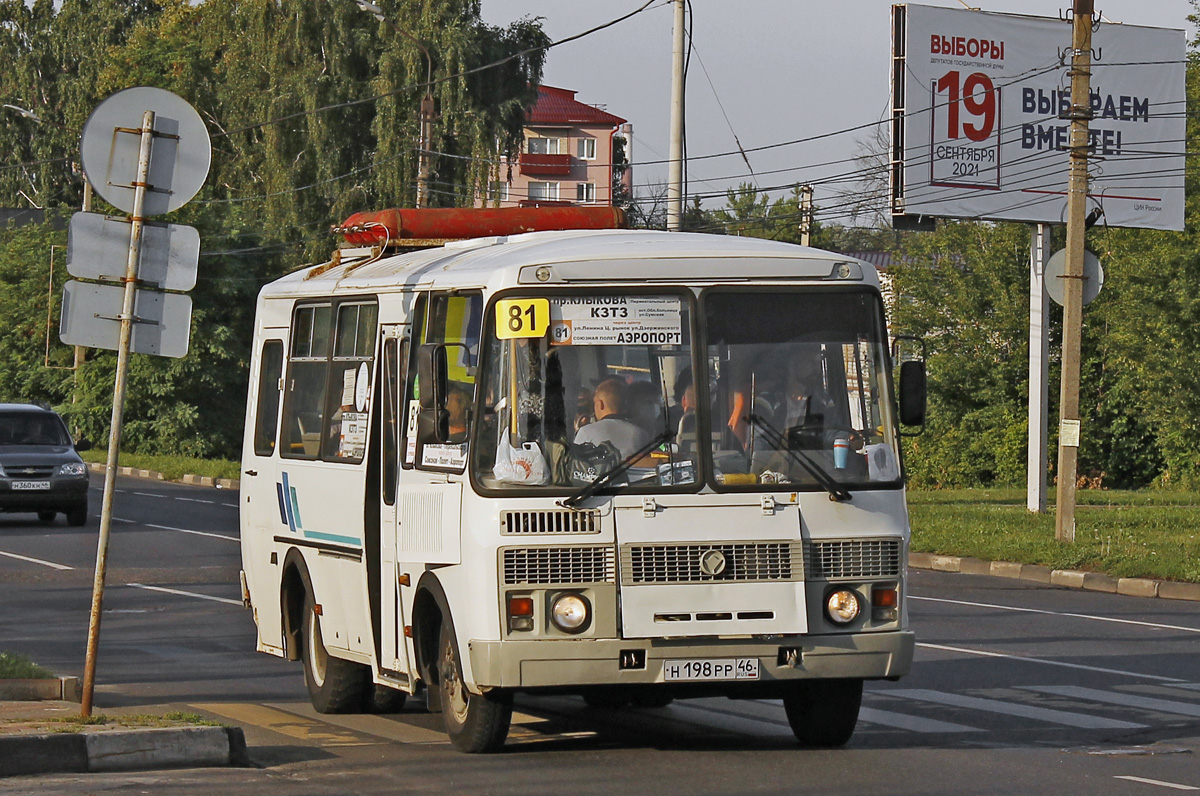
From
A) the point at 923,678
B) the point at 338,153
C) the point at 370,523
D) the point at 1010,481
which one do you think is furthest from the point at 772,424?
the point at 338,153

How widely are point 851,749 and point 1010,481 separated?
126 ft

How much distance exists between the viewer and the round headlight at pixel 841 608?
8828 mm

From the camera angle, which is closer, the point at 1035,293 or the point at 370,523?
the point at 370,523

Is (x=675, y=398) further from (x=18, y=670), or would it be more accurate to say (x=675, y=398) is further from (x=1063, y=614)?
(x=1063, y=614)

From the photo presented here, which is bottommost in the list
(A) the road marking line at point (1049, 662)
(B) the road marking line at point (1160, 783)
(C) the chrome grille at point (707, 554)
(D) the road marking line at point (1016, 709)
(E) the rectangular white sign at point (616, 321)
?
(B) the road marking line at point (1160, 783)

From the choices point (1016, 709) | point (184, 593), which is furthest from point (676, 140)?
point (1016, 709)

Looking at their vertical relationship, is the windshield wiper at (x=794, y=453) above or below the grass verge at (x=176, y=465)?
below

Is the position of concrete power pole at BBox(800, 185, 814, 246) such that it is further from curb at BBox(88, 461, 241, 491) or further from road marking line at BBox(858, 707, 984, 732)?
road marking line at BBox(858, 707, 984, 732)

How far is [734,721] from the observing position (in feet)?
35.1

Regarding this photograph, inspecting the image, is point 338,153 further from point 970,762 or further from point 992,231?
point 970,762

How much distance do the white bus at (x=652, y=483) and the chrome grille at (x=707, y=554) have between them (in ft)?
0.03

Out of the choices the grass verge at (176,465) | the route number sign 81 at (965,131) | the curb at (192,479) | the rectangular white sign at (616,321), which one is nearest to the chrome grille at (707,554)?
the rectangular white sign at (616,321)

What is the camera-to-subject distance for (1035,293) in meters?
30.6

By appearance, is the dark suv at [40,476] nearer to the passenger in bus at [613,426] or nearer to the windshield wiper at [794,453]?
the passenger in bus at [613,426]
